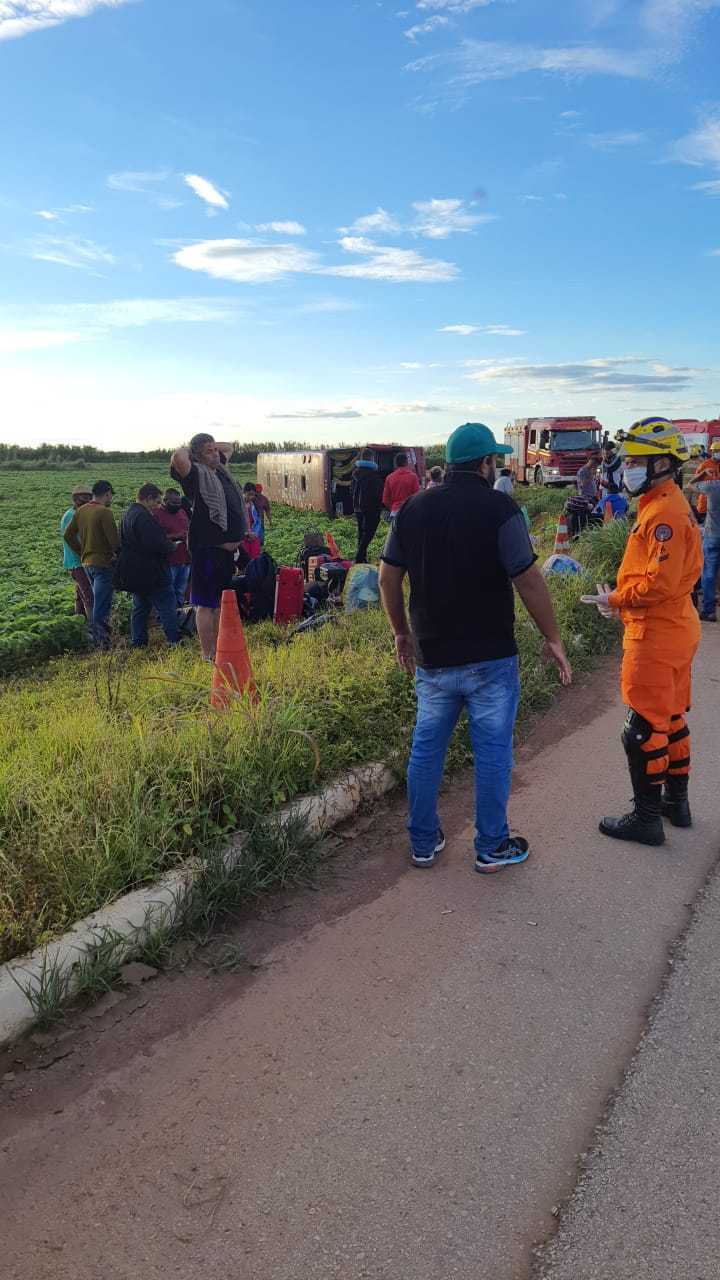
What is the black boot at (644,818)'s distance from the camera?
4199 mm

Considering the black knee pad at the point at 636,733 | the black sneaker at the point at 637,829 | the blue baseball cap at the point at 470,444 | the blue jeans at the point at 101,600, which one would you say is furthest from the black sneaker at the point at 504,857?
the blue jeans at the point at 101,600

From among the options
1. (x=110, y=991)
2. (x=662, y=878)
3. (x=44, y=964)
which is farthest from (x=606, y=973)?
(x=44, y=964)

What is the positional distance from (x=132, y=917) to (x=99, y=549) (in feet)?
21.1

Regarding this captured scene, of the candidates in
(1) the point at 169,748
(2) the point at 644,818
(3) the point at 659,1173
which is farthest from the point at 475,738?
(3) the point at 659,1173

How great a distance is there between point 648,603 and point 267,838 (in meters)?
2.16

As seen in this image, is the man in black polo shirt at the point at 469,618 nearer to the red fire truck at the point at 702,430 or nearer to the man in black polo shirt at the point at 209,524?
the man in black polo shirt at the point at 209,524

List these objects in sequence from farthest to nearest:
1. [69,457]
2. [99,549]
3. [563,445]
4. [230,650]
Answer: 1. [69,457]
2. [563,445]
3. [99,549]
4. [230,650]

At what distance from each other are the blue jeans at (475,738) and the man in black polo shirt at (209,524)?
3186 mm

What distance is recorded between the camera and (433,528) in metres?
3.74

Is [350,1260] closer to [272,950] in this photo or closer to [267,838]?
[272,950]

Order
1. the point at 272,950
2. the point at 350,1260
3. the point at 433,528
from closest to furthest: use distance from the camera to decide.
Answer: the point at 350,1260
the point at 272,950
the point at 433,528

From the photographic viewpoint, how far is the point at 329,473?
26.6m

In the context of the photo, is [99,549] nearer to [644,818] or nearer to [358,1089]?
[644,818]

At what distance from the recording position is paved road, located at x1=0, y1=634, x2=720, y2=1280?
2.11 m
